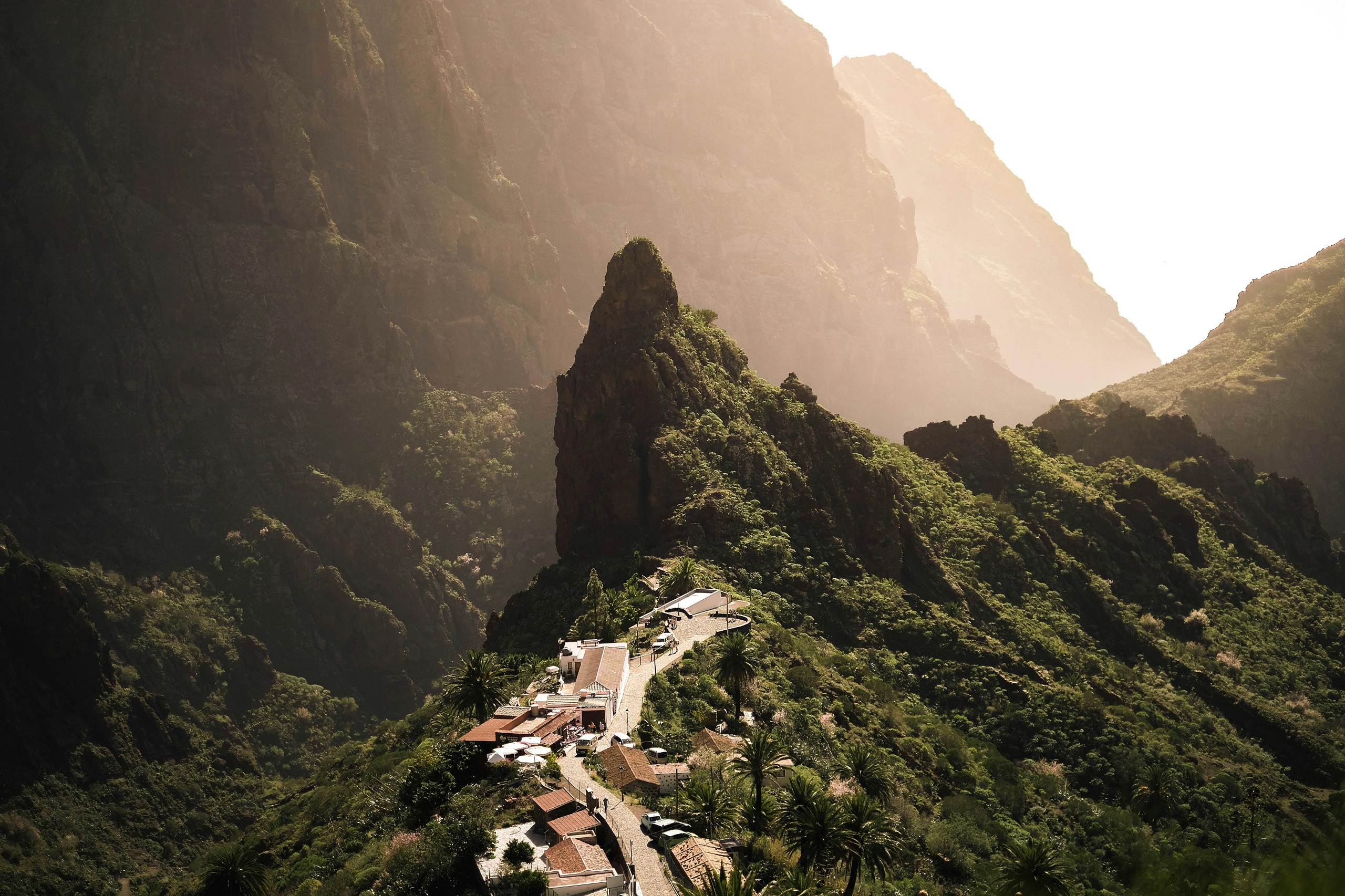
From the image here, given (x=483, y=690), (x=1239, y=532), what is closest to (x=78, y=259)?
(x=483, y=690)

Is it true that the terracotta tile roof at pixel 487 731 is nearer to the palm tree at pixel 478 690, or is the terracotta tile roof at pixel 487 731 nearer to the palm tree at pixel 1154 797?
the palm tree at pixel 478 690

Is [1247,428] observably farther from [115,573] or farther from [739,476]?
[115,573]

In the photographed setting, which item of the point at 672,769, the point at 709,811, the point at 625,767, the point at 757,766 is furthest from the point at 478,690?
the point at 757,766

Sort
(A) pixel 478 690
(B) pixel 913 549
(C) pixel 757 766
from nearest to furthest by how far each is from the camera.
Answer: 1. (C) pixel 757 766
2. (A) pixel 478 690
3. (B) pixel 913 549

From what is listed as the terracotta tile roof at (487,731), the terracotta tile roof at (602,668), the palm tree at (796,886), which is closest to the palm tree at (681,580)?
the terracotta tile roof at (602,668)

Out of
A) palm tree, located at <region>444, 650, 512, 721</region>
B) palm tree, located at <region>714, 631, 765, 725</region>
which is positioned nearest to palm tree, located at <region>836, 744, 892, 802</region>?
palm tree, located at <region>714, 631, 765, 725</region>

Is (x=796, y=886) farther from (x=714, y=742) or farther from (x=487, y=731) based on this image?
(x=487, y=731)
